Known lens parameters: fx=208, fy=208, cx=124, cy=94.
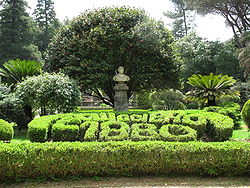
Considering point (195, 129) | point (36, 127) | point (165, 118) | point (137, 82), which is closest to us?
point (36, 127)

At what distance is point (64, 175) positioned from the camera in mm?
3906

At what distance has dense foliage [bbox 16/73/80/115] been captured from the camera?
765cm

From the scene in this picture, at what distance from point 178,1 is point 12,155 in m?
32.7

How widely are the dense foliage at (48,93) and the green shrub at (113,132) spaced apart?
2.84 metres

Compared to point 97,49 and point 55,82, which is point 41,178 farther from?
point 97,49

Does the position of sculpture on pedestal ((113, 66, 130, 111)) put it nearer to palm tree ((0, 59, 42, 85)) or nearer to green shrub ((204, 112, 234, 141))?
palm tree ((0, 59, 42, 85))

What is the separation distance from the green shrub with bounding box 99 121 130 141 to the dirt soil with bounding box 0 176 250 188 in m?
0.98

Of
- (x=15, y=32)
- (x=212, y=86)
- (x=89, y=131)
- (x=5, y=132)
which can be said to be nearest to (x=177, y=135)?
(x=89, y=131)

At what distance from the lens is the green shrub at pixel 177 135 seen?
15.3 feet

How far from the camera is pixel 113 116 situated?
21.7ft

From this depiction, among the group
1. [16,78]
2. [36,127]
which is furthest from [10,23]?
[36,127]

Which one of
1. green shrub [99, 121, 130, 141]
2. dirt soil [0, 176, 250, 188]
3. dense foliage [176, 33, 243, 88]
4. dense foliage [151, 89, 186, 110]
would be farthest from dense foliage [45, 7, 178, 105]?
dense foliage [176, 33, 243, 88]

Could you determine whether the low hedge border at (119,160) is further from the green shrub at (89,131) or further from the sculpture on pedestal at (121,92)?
the sculpture on pedestal at (121,92)

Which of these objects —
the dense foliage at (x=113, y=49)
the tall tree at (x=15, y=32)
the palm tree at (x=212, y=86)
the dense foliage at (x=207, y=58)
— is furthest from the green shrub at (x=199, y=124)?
the tall tree at (x=15, y=32)
